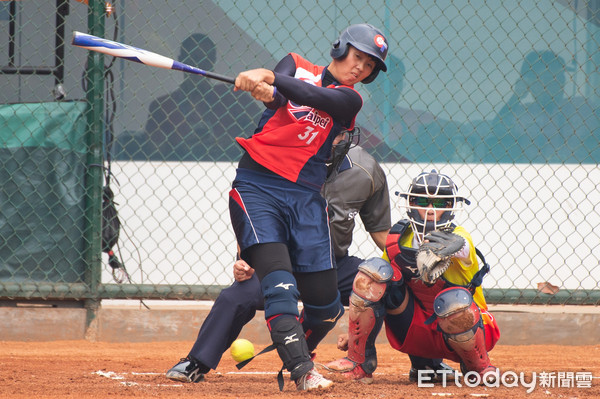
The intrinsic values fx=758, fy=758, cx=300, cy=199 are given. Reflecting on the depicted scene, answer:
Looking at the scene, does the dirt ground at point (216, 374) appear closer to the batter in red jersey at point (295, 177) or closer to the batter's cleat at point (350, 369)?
the batter's cleat at point (350, 369)

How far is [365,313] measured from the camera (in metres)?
3.54

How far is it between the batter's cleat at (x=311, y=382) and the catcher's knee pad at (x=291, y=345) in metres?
0.02

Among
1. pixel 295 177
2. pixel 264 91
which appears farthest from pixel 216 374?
pixel 264 91

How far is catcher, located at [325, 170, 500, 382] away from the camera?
3.37 meters

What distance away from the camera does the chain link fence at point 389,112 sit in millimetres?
5508

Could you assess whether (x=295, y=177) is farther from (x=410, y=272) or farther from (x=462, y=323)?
(x=462, y=323)

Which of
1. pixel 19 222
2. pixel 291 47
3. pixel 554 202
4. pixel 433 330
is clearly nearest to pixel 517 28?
pixel 554 202

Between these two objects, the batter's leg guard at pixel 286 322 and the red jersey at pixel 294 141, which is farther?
the red jersey at pixel 294 141

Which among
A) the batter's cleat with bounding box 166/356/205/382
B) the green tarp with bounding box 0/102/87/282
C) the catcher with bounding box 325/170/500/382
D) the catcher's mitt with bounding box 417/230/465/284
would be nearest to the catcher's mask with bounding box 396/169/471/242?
the catcher with bounding box 325/170/500/382

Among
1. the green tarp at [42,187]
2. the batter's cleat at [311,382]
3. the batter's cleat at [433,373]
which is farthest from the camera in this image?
the green tarp at [42,187]

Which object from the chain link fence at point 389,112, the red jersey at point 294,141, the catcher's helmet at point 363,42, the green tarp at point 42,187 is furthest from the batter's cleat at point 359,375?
the green tarp at point 42,187

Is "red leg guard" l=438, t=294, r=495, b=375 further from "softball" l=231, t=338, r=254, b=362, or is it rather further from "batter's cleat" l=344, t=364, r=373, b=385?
"softball" l=231, t=338, r=254, b=362

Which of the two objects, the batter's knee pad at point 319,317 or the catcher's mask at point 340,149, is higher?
the catcher's mask at point 340,149

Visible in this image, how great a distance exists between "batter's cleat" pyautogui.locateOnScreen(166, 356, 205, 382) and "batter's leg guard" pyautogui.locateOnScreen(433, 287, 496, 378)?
1.17 metres
